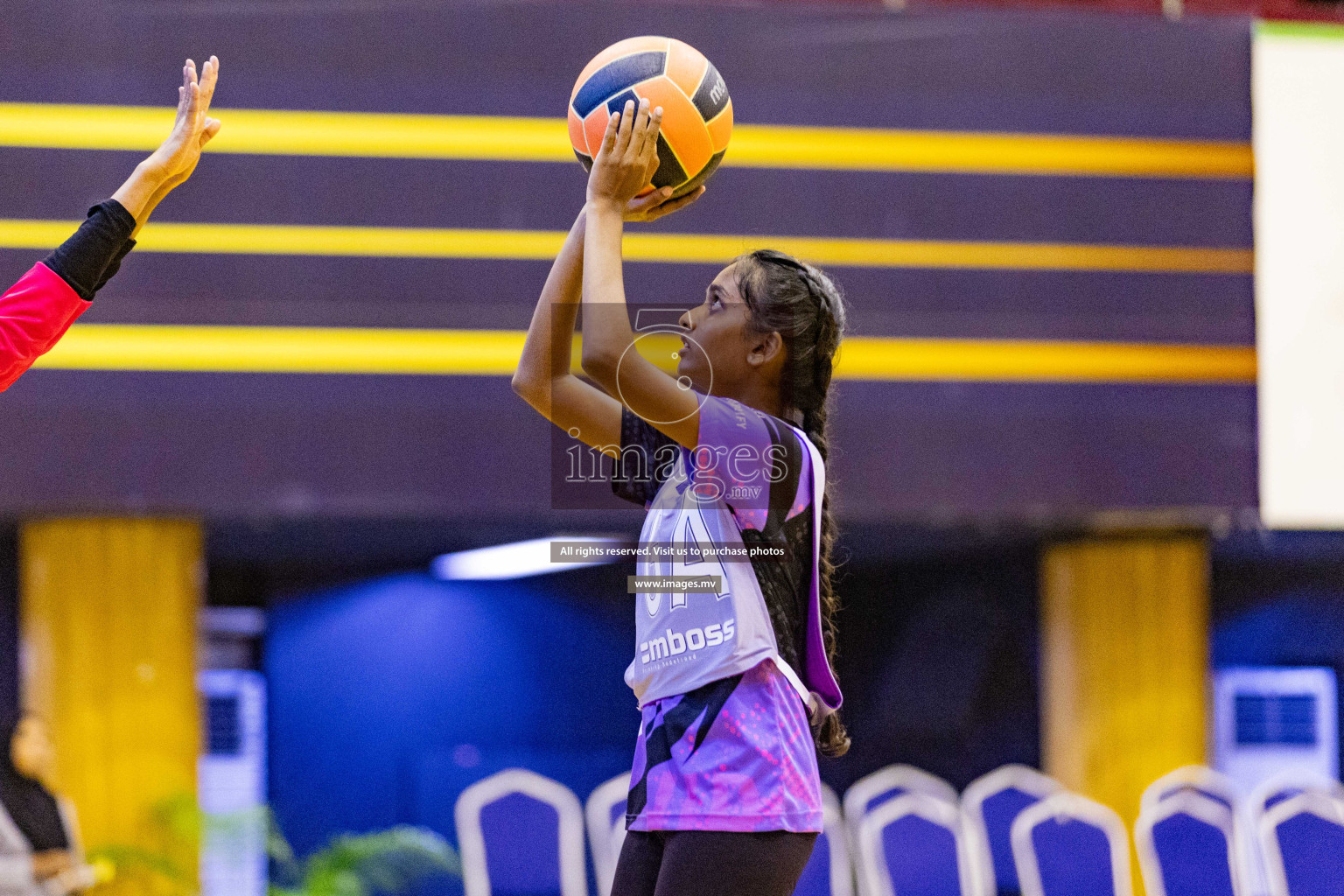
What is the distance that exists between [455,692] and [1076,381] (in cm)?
472

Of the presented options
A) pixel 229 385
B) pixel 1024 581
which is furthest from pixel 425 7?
pixel 1024 581

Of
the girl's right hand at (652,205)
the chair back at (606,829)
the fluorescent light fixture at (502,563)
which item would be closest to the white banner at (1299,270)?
the chair back at (606,829)

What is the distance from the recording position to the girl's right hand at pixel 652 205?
207 cm

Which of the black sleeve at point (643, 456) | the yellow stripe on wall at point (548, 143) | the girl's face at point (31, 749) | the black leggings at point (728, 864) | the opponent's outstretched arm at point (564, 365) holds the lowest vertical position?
the girl's face at point (31, 749)

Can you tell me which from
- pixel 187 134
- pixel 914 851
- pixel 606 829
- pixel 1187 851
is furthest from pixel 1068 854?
pixel 187 134

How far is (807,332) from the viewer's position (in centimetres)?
198

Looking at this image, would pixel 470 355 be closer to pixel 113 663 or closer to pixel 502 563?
pixel 113 663

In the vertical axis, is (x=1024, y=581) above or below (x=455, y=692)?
above

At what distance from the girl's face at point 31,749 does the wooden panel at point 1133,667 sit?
4223 mm

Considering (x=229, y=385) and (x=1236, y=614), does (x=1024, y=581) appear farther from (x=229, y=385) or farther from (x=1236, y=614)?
(x=229, y=385)

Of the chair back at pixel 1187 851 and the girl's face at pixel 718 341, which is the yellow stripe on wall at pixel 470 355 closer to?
the chair back at pixel 1187 851

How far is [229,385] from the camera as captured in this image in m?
5.05

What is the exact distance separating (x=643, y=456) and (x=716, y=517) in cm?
21

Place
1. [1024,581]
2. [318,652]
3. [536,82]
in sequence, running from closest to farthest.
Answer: [536,82], [318,652], [1024,581]
